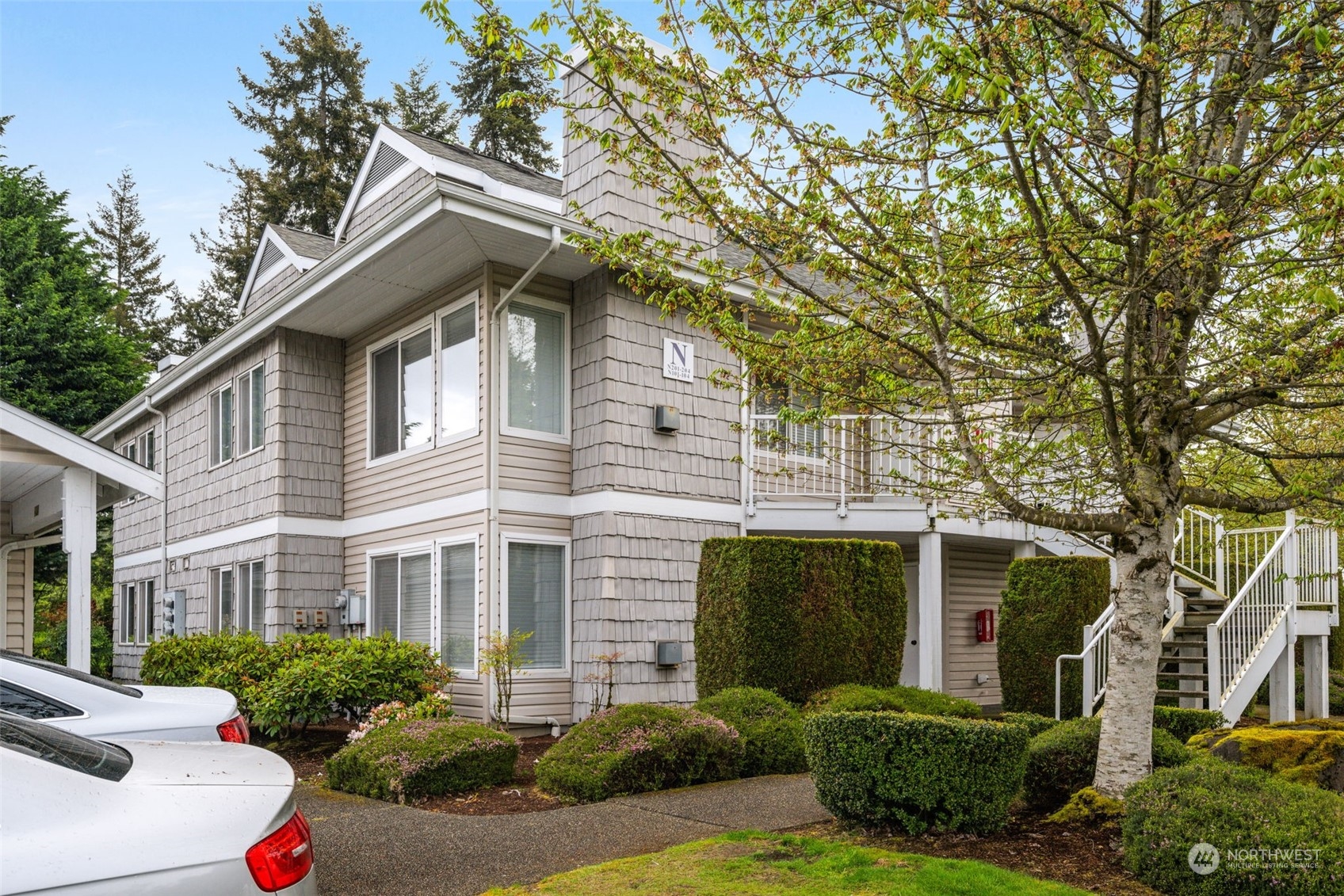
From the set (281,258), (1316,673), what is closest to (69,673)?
(281,258)

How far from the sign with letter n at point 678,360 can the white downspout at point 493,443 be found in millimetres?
1848

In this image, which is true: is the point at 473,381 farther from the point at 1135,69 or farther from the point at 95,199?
the point at 95,199

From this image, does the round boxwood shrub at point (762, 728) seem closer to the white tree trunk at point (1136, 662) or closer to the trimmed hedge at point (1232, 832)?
the white tree trunk at point (1136, 662)

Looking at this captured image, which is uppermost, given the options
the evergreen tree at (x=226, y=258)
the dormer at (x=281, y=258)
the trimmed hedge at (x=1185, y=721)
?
the evergreen tree at (x=226, y=258)

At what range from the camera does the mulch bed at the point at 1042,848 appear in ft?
17.2

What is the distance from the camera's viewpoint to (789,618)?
10.3 metres

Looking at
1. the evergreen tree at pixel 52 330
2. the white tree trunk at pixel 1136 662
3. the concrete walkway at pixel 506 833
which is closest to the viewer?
the concrete walkway at pixel 506 833

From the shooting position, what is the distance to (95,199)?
39.2 meters

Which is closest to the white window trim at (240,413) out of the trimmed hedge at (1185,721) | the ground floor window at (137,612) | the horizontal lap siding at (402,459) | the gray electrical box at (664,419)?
the horizontal lap siding at (402,459)

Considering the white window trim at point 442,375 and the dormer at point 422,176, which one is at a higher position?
the dormer at point 422,176

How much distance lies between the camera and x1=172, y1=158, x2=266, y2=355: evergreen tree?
33.4 metres

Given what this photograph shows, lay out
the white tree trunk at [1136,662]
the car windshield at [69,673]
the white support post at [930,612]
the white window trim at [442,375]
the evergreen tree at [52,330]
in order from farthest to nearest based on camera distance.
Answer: the evergreen tree at [52,330] < the white support post at [930,612] < the white window trim at [442,375] < the white tree trunk at [1136,662] < the car windshield at [69,673]

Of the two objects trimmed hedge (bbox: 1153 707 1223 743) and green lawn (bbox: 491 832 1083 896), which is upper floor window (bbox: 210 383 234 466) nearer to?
green lawn (bbox: 491 832 1083 896)

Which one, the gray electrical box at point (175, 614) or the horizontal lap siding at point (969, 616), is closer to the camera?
the horizontal lap siding at point (969, 616)
